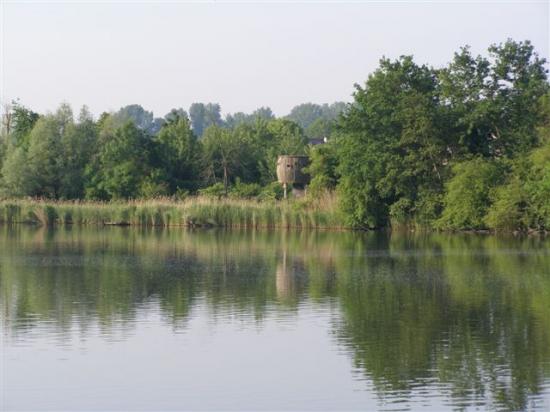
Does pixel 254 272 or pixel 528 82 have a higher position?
pixel 528 82

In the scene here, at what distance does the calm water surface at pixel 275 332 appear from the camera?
15.0m

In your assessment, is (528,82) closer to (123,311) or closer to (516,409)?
A: (123,311)

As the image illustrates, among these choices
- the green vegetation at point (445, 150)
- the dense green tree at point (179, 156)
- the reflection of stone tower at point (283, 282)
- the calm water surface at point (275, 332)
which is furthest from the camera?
the dense green tree at point (179, 156)

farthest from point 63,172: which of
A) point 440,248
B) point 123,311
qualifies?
point 123,311

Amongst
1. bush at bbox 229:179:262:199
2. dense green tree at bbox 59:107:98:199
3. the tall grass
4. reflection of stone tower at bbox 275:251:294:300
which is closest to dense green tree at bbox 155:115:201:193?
bush at bbox 229:179:262:199

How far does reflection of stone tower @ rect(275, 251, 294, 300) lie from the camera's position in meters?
25.4

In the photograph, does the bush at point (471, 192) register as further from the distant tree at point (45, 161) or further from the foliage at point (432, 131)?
the distant tree at point (45, 161)

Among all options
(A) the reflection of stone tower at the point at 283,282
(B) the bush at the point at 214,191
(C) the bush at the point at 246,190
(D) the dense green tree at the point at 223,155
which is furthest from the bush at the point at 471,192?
(D) the dense green tree at the point at 223,155

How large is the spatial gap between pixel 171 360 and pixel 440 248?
23912 millimetres

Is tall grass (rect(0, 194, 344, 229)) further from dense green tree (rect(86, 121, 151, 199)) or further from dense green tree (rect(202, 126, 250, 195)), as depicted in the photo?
dense green tree (rect(202, 126, 250, 195))

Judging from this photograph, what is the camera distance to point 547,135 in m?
49.9

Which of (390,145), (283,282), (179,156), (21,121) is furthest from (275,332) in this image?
(21,121)

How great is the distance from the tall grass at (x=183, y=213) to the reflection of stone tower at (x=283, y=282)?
21499 millimetres

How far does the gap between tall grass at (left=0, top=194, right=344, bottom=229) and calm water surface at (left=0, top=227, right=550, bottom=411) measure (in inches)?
740
